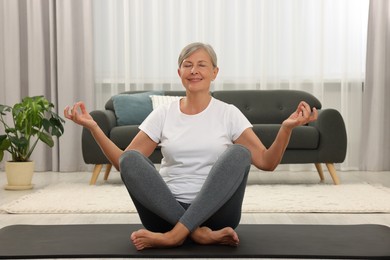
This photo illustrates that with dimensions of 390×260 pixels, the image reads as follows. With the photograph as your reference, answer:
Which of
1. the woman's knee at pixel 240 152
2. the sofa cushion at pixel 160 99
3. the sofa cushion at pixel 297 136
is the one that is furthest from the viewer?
the sofa cushion at pixel 160 99

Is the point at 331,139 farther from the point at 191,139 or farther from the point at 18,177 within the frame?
the point at 191,139

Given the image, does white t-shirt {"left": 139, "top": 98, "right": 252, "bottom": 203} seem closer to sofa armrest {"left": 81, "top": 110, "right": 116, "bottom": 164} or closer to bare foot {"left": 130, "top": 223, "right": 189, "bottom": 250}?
bare foot {"left": 130, "top": 223, "right": 189, "bottom": 250}

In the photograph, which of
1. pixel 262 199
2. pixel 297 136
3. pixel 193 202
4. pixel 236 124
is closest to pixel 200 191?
pixel 193 202

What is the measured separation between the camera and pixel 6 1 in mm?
6762

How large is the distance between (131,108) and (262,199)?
5.45 ft

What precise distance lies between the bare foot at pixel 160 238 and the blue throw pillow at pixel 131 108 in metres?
3.09

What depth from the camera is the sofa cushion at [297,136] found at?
17.9ft

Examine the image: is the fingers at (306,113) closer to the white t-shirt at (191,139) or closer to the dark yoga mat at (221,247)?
the white t-shirt at (191,139)

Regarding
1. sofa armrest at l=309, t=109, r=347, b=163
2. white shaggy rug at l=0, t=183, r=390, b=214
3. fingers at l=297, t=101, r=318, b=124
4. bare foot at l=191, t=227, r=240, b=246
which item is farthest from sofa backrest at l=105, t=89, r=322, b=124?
fingers at l=297, t=101, r=318, b=124

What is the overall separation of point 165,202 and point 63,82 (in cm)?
420

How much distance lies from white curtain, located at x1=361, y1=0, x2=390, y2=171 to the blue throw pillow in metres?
2.05

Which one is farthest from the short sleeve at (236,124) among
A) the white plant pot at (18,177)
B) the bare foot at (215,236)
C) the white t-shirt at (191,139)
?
the white plant pot at (18,177)

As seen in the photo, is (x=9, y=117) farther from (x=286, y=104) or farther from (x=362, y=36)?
(x=362, y=36)

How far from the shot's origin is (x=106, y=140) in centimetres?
286
